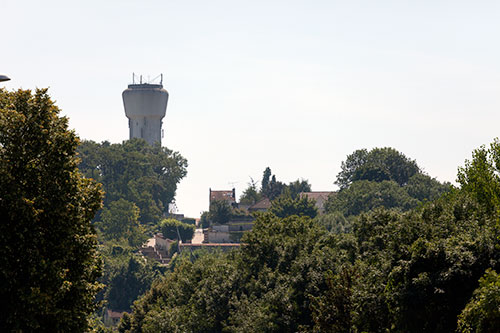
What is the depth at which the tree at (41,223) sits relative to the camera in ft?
86.3

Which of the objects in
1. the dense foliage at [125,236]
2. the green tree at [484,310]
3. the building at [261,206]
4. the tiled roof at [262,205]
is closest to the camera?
the green tree at [484,310]

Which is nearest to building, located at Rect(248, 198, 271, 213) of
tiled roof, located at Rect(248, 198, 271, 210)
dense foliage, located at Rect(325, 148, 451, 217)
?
tiled roof, located at Rect(248, 198, 271, 210)

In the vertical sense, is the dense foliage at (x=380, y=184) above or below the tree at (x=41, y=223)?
above

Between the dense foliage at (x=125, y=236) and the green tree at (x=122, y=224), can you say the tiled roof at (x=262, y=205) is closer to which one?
the dense foliage at (x=125, y=236)

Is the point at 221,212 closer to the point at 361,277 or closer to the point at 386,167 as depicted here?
the point at 386,167

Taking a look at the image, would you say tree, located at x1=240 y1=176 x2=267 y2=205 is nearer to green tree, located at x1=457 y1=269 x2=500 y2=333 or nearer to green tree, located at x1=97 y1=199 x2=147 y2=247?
green tree, located at x1=97 y1=199 x2=147 y2=247

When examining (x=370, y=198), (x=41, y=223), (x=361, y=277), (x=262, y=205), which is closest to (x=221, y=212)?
(x=262, y=205)

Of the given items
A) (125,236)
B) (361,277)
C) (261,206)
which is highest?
(261,206)

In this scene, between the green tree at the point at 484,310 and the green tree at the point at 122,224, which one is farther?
the green tree at the point at 122,224

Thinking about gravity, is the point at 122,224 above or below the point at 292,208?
below

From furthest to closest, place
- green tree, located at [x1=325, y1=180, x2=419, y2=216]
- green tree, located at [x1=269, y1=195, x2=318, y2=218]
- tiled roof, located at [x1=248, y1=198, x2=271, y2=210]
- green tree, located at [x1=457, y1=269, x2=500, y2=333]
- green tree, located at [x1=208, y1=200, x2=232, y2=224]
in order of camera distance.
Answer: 1. tiled roof, located at [x1=248, y1=198, x2=271, y2=210]
2. green tree, located at [x1=208, y1=200, x2=232, y2=224]
3. green tree, located at [x1=269, y1=195, x2=318, y2=218]
4. green tree, located at [x1=325, y1=180, x2=419, y2=216]
5. green tree, located at [x1=457, y1=269, x2=500, y2=333]

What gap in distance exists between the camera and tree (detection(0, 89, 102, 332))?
2631 centimetres

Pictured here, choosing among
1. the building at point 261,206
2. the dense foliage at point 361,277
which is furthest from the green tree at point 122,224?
the dense foliage at point 361,277

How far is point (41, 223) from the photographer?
27375 mm
